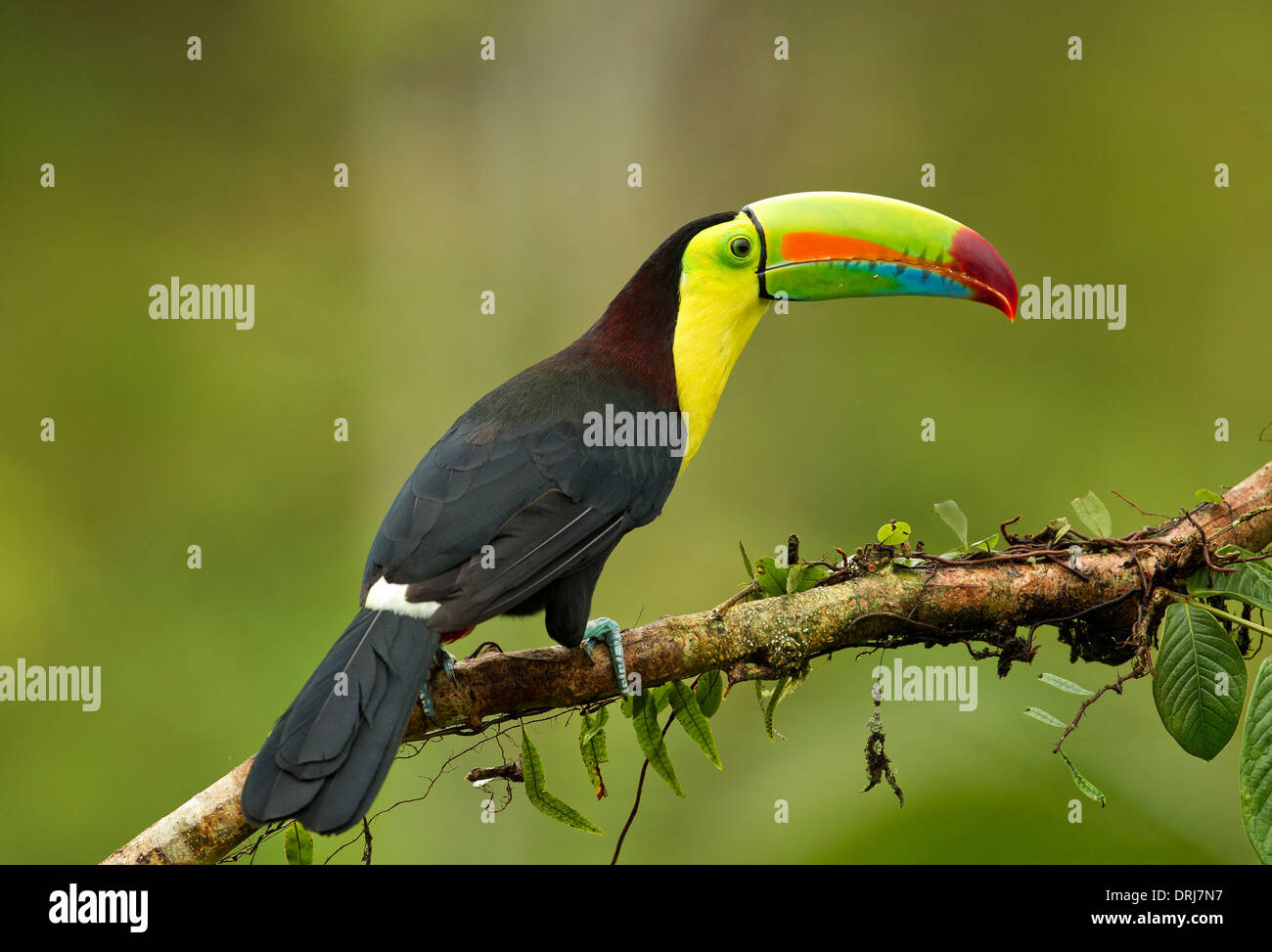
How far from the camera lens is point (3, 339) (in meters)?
6.27

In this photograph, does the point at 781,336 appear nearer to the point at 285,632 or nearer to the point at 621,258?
the point at 621,258

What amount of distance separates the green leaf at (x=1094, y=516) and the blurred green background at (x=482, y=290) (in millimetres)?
3187

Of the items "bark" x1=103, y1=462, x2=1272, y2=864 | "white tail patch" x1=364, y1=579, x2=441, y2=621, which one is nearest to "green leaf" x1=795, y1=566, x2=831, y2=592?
"bark" x1=103, y1=462, x2=1272, y2=864

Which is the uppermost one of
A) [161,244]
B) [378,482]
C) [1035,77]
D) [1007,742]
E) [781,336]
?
[1035,77]

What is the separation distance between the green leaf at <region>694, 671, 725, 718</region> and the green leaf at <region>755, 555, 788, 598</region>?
0.19 metres

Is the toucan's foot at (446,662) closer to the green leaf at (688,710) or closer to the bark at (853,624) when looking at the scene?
the bark at (853,624)

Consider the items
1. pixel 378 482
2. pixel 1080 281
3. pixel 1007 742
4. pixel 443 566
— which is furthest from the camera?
pixel 1080 281

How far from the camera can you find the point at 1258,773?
75.0 inches

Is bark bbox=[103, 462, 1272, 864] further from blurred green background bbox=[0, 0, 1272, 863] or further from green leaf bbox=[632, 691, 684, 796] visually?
blurred green background bbox=[0, 0, 1272, 863]

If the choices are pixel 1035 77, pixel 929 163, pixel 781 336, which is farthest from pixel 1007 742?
pixel 1035 77

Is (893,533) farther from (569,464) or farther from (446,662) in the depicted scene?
(446,662)

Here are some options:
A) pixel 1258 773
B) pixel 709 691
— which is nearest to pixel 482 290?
pixel 709 691

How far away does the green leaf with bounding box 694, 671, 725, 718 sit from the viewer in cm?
239

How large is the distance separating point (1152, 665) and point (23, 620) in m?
5.37
